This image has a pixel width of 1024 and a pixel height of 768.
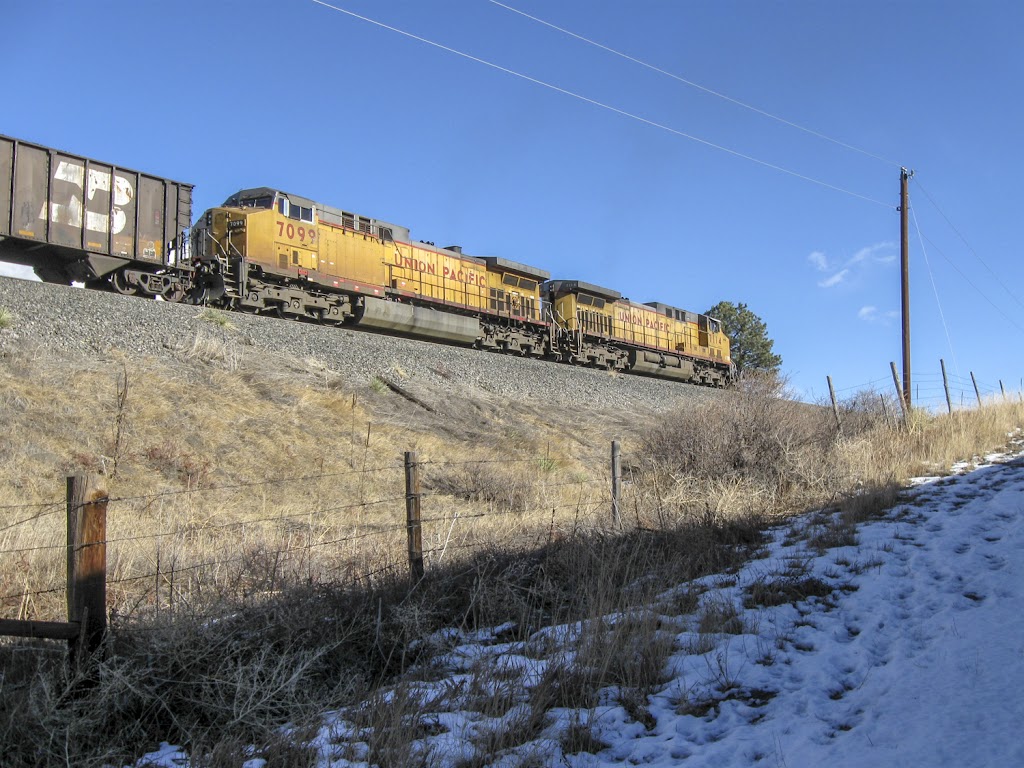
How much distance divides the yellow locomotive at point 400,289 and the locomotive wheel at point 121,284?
1.31m

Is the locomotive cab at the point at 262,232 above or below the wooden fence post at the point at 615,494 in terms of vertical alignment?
above

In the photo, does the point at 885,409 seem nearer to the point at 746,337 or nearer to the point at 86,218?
the point at 86,218

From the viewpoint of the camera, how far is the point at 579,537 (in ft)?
22.8

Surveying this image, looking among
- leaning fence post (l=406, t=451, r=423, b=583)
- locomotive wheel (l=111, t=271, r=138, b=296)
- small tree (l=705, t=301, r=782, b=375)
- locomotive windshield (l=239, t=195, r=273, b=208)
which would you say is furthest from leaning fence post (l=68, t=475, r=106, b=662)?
small tree (l=705, t=301, r=782, b=375)

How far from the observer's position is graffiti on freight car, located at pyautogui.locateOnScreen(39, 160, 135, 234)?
14617 millimetres

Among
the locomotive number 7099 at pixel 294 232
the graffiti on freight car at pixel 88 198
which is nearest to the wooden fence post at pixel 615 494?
the graffiti on freight car at pixel 88 198

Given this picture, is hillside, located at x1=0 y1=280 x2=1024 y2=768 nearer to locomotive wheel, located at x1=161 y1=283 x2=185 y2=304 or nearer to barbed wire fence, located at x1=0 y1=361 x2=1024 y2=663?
barbed wire fence, located at x1=0 y1=361 x2=1024 y2=663

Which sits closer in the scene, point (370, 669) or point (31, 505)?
point (370, 669)

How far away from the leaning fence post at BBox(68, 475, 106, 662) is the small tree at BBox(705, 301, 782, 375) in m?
44.2

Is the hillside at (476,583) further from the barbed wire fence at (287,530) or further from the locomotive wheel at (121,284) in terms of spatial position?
the locomotive wheel at (121,284)

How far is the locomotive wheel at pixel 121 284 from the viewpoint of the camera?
1567 centimetres

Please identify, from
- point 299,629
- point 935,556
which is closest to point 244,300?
point 299,629

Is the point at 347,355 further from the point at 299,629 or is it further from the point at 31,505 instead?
the point at 299,629

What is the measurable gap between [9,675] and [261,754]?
5.92 ft
